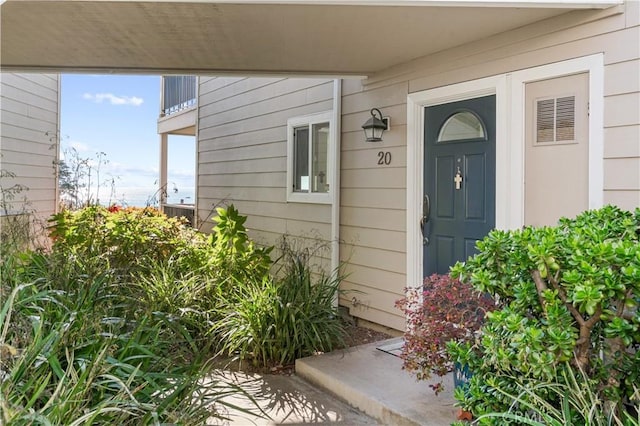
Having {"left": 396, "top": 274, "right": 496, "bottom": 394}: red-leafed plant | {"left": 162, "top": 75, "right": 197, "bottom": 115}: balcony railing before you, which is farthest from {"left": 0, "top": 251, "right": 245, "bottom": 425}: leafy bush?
{"left": 162, "top": 75, "right": 197, "bottom": 115}: balcony railing

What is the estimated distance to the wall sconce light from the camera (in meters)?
4.77

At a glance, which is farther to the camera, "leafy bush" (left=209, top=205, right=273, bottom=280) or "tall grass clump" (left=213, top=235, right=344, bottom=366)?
"leafy bush" (left=209, top=205, right=273, bottom=280)

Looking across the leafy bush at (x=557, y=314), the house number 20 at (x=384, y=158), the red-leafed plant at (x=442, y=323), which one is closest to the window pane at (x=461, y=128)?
the house number 20 at (x=384, y=158)

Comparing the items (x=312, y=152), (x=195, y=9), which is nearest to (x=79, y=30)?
(x=195, y=9)

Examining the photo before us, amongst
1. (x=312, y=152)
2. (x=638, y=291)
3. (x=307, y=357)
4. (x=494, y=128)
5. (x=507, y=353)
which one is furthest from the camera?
(x=312, y=152)

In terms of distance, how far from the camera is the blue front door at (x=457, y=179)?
391 centimetres

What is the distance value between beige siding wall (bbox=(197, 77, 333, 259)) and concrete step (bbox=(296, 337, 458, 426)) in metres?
1.83

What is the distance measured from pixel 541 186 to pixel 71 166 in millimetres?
4681

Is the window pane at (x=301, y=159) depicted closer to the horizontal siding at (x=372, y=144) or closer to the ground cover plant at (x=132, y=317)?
the horizontal siding at (x=372, y=144)

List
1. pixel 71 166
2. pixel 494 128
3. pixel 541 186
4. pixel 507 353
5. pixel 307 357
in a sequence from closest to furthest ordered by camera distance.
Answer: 1. pixel 507 353
2. pixel 541 186
3. pixel 494 128
4. pixel 307 357
5. pixel 71 166

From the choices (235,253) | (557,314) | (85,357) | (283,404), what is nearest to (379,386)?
(283,404)

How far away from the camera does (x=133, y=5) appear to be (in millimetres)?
3172

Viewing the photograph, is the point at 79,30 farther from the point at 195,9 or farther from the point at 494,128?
the point at 494,128

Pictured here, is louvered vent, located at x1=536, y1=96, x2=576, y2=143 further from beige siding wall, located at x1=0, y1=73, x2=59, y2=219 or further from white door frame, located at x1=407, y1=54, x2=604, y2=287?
beige siding wall, located at x1=0, y1=73, x2=59, y2=219
